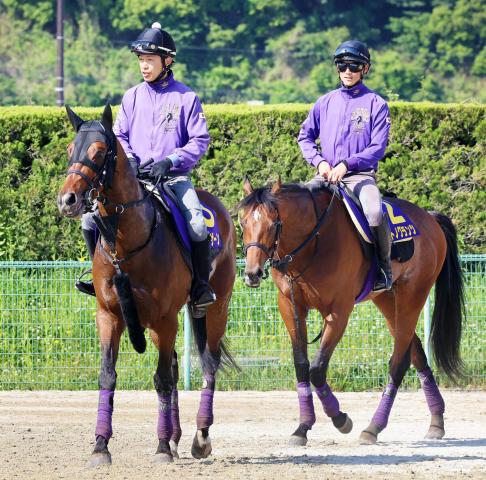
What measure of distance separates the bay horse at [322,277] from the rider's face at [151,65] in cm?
107

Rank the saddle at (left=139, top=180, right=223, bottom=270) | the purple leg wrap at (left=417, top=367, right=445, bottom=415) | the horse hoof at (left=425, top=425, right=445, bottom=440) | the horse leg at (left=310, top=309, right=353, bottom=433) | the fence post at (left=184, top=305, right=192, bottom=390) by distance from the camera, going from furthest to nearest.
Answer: the fence post at (left=184, top=305, right=192, bottom=390) < the purple leg wrap at (left=417, top=367, right=445, bottom=415) < the horse hoof at (left=425, top=425, right=445, bottom=440) < the horse leg at (left=310, top=309, right=353, bottom=433) < the saddle at (left=139, top=180, right=223, bottom=270)

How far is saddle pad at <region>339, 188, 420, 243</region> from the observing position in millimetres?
10305

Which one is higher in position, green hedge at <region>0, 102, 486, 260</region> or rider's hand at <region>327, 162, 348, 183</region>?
green hedge at <region>0, 102, 486, 260</region>

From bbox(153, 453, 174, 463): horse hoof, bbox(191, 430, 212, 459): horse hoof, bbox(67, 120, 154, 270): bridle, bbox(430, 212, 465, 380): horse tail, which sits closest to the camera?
bbox(67, 120, 154, 270): bridle

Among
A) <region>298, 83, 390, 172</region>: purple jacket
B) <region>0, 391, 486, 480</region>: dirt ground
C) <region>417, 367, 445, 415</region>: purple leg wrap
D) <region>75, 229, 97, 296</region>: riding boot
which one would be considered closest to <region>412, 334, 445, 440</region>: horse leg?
<region>417, 367, 445, 415</region>: purple leg wrap

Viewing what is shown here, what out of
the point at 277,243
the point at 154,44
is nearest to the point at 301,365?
the point at 277,243

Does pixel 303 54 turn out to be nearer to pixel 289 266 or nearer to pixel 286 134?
pixel 286 134

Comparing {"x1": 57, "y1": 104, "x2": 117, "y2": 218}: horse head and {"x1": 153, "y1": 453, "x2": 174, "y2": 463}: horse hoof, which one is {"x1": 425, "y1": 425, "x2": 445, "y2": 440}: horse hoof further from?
{"x1": 57, "y1": 104, "x2": 117, "y2": 218}: horse head

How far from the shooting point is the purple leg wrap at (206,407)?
9.53 metres

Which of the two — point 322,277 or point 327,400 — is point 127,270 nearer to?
point 322,277

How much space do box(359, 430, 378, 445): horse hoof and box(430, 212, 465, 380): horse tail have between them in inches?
68.6

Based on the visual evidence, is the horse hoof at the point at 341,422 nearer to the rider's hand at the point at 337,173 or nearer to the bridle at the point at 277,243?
the bridle at the point at 277,243

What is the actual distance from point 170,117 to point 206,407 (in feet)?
7.09

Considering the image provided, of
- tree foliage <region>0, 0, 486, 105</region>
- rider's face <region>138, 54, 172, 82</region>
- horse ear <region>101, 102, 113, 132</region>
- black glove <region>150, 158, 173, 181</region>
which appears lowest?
black glove <region>150, 158, 173, 181</region>
